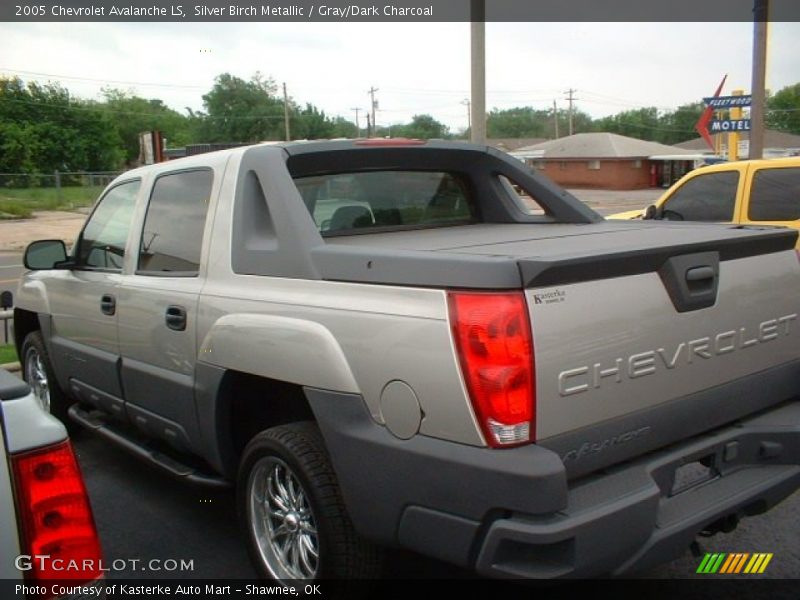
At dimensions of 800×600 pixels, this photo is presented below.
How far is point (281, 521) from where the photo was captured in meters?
3.22

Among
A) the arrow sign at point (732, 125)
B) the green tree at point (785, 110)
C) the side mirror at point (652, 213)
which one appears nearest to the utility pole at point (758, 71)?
the arrow sign at point (732, 125)

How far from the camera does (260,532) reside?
3.32m

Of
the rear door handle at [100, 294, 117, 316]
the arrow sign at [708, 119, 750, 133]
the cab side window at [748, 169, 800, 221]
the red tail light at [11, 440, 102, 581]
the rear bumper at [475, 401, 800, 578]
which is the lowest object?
the rear bumper at [475, 401, 800, 578]

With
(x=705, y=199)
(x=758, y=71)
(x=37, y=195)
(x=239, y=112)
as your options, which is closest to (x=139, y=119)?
(x=239, y=112)

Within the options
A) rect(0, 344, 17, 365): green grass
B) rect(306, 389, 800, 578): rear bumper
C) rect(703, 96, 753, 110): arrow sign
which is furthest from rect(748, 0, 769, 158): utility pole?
rect(0, 344, 17, 365): green grass

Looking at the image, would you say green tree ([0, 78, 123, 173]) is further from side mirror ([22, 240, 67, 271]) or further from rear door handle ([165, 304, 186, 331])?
rear door handle ([165, 304, 186, 331])

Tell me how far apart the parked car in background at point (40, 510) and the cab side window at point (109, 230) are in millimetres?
2678

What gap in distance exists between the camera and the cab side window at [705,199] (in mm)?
7871

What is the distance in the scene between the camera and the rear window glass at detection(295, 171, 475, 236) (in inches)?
154

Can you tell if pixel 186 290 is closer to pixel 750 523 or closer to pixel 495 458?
pixel 495 458

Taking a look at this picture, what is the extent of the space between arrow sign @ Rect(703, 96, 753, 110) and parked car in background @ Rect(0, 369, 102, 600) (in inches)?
645

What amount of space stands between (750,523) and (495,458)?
226 cm

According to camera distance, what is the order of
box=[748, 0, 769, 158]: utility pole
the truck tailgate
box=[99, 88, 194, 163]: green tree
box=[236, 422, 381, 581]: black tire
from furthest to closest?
box=[99, 88, 194, 163]: green tree → box=[748, 0, 769, 158]: utility pole → box=[236, 422, 381, 581]: black tire → the truck tailgate

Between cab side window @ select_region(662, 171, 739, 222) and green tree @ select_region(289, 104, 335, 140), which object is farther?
green tree @ select_region(289, 104, 335, 140)
